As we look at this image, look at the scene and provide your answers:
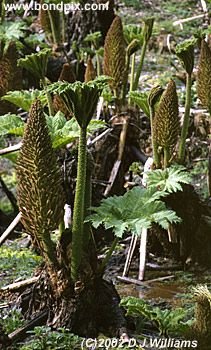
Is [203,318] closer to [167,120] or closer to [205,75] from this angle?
[167,120]

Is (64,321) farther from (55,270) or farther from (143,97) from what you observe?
(143,97)

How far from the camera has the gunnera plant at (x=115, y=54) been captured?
3088 millimetres

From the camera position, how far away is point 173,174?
7.38ft

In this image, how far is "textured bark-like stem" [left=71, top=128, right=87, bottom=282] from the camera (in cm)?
189

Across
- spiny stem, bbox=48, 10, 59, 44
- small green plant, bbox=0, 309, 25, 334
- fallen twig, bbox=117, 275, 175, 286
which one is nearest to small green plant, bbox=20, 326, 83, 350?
small green plant, bbox=0, 309, 25, 334

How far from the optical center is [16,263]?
9.14ft

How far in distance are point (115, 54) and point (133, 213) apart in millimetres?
1356

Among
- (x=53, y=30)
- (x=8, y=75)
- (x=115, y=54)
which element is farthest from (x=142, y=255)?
(x=53, y=30)

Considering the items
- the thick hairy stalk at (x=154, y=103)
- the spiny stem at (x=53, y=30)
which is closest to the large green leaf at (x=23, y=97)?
the thick hairy stalk at (x=154, y=103)

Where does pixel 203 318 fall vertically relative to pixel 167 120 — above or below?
below

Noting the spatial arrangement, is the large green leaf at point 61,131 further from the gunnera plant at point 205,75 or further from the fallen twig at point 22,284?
the gunnera plant at point 205,75

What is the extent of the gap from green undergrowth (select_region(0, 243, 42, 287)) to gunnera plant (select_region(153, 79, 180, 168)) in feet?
2.39

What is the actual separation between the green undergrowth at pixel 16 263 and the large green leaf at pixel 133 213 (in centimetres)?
69

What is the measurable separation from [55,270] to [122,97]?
139 centimetres
